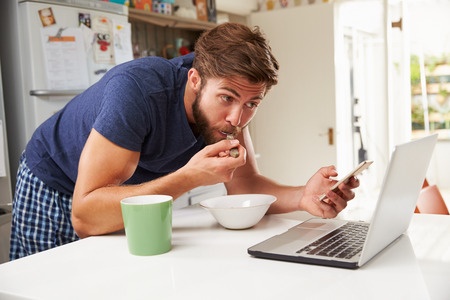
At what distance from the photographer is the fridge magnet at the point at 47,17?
2367mm

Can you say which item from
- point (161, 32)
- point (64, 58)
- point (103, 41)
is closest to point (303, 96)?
point (161, 32)

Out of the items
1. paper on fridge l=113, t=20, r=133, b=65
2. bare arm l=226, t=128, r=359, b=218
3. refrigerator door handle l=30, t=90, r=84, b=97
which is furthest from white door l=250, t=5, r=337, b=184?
bare arm l=226, t=128, r=359, b=218

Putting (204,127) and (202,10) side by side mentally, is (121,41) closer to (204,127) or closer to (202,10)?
(202,10)

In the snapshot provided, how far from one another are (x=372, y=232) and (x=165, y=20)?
2.90m

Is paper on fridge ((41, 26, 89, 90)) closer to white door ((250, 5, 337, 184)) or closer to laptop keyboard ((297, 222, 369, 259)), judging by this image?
laptop keyboard ((297, 222, 369, 259))

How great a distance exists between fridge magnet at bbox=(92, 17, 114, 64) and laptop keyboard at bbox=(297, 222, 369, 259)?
1.86 m

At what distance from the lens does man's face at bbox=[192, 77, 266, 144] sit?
1276 millimetres

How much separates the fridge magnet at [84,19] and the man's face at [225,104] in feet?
4.60

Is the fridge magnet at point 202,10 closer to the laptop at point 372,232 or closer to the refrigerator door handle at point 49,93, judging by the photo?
the refrigerator door handle at point 49,93

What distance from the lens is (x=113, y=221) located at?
1.13 m

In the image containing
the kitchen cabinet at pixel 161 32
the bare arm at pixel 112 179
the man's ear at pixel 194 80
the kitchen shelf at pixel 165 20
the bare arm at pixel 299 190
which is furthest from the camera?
the kitchen cabinet at pixel 161 32

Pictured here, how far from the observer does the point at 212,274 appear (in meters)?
0.84

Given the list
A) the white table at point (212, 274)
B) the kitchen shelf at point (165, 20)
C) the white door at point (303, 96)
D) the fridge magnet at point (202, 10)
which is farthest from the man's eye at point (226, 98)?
the white door at point (303, 96)

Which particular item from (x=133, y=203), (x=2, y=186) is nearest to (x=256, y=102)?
(x=133, y=203)
